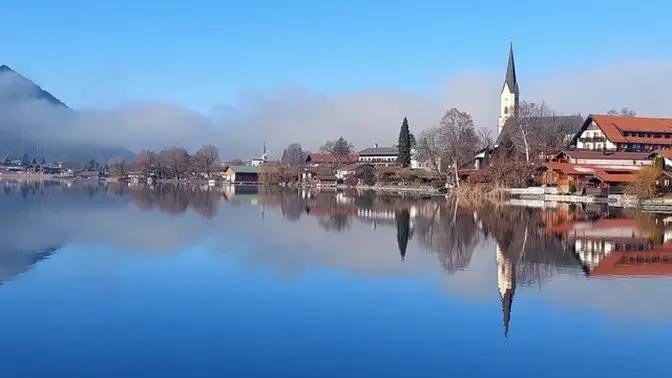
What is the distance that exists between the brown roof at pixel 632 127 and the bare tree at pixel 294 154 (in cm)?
4911

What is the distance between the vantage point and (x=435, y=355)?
6.46 meters

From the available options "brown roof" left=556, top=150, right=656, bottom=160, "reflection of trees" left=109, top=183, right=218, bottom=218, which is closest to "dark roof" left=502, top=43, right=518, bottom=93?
"brown roof" left=556, top=150, right=656, bottom=160

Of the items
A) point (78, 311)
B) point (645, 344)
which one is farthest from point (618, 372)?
point (78, 311)

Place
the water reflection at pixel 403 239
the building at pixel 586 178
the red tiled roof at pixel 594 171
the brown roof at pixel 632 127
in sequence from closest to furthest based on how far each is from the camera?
the water reflection at pixel 403 239 → the building at pixel 586 178 → the red tiled roof at pixel 594 171 → the brown roof at pixel 632 127

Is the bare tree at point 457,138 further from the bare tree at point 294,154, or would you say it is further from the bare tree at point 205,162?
the bare tree at point 205,162

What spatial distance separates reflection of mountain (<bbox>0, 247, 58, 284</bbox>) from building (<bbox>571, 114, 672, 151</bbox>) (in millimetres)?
40933

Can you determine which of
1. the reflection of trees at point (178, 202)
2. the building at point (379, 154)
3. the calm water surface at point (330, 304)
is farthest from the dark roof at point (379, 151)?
the calm water surface at point (330, 304)

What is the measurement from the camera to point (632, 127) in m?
47.2

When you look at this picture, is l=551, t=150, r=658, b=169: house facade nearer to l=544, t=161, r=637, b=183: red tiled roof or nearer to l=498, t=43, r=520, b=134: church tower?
l=544, t=161, r=637, b=183: red tiled roof

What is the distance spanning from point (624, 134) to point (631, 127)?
1051 millimetres

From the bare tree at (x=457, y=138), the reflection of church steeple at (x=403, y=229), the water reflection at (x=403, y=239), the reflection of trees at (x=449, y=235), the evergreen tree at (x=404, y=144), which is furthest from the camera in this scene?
the evergreen tree at (x=404, y=144)

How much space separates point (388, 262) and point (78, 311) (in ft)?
21.3

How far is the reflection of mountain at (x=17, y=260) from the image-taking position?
34.4 feet

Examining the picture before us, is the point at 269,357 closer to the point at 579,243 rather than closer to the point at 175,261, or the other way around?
the point at 175,261
